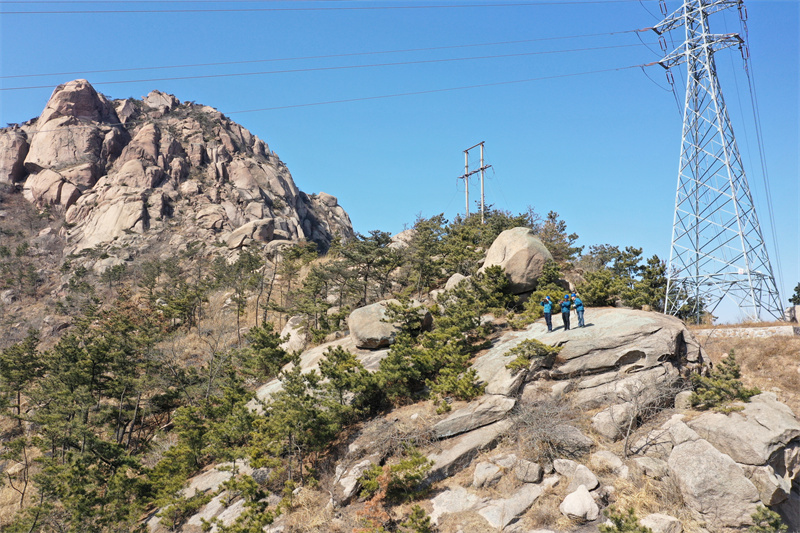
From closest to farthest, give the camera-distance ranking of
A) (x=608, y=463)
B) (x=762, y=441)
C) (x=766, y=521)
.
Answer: (x=766, y=521) < (x=762, y=441) < (x=608, y=463)

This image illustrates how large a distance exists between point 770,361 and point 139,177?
8365cm

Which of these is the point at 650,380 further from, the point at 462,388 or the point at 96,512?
the point at 96,512

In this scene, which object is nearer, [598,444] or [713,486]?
[713,486]

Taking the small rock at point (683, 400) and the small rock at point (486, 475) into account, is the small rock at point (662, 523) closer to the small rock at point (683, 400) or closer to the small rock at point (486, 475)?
the small rock at point (486, 475)

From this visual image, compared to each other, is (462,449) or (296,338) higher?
(296,338)

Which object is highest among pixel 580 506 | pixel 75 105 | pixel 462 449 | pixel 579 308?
pixel 75 105

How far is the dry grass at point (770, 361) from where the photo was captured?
48.5ft

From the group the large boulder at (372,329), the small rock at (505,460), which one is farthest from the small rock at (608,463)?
the large boulder at (372,329)

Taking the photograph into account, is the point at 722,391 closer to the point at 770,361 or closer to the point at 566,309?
the point at 566,309

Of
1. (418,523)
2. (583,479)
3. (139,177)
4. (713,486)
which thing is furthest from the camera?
(139,177)

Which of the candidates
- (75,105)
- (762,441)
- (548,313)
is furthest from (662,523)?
(75,105)

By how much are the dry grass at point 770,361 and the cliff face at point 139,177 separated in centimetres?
5463

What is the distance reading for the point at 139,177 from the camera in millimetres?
74562

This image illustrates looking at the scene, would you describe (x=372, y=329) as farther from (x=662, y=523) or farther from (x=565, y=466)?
(x=662, y=523)
